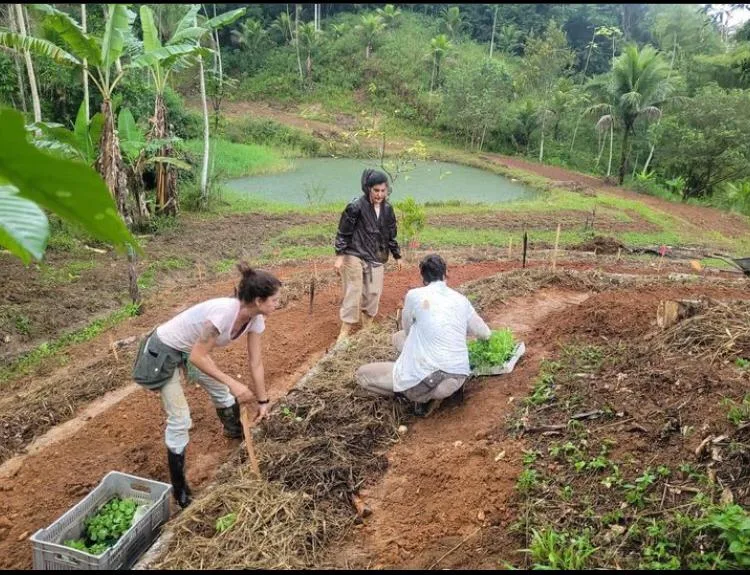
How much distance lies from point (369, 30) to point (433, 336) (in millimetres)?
37501

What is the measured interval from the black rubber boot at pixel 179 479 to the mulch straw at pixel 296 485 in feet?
0.76

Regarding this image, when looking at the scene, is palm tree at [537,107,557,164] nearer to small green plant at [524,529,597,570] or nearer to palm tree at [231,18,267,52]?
palm tree at [231,18,267,52]

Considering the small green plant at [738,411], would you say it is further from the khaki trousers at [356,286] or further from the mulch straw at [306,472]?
the khaki trousers at [356,286]

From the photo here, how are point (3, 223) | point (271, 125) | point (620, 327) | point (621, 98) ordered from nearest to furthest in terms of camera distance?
1. point (3, 223)
2. point (620, 327)
3. point (621, 98)
4. point (271, 125)

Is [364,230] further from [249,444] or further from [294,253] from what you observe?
[294,253]

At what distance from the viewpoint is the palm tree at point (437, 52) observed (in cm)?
3381

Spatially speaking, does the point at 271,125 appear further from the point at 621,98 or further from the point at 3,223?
the point at 3,223

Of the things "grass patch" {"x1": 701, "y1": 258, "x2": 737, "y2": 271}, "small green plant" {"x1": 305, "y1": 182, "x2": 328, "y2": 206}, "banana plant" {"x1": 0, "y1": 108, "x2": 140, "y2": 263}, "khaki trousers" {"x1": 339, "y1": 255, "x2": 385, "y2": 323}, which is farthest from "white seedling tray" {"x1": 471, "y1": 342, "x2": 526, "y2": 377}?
"small green plant" {"x1": 305, "y1": 182, "x2": 328, "y2": 206}

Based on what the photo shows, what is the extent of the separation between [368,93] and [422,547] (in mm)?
36263

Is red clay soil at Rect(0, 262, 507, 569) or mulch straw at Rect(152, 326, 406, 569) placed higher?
mulch straw at Rect(152, 326, 406, 569)

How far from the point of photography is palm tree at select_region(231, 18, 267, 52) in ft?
128

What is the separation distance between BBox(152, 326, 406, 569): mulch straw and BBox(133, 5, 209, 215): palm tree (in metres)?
7.00

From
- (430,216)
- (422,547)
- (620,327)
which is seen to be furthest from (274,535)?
(430,216)

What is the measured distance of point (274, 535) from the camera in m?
3.12
